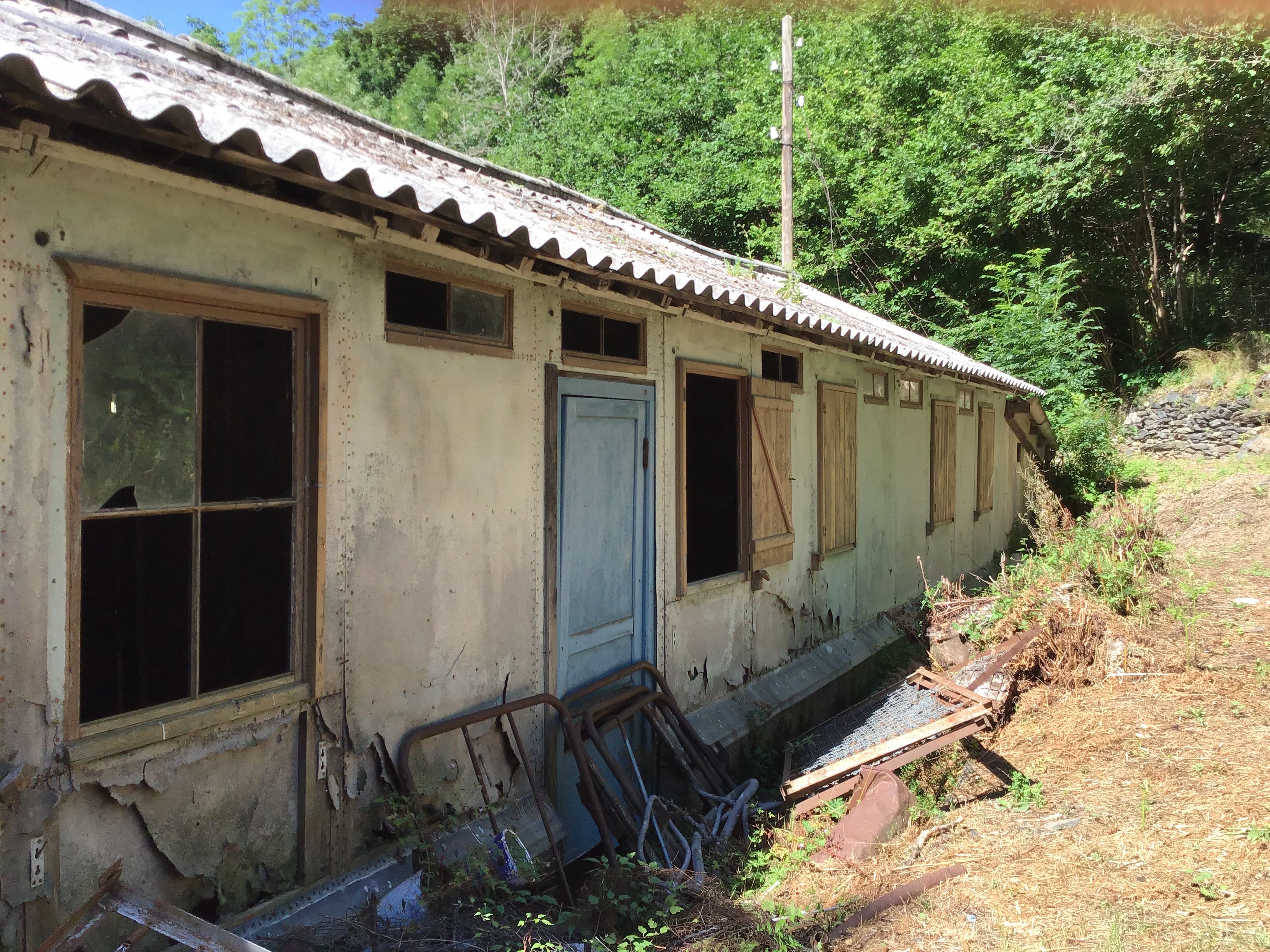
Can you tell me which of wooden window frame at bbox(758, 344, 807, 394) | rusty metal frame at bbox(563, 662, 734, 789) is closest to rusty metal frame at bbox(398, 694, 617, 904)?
rusty metal frame at bbox(563, 662, 734, 789)

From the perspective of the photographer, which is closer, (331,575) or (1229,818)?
(331,575)

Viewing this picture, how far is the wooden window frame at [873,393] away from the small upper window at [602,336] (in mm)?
3833

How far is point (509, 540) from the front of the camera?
420 centimetres

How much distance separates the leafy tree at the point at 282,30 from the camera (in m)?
34.0

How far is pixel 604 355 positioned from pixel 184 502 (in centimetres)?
250

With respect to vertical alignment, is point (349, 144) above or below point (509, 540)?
above

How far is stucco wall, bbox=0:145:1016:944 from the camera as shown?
248cm

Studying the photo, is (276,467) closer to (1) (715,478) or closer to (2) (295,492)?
(2) (295,492)

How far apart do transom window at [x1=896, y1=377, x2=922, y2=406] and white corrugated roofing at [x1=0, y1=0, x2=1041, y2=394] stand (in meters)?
1.45

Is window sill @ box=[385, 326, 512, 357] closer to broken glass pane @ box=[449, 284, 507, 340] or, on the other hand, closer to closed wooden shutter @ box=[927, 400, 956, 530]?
broken glass pane @ box=[449, 284, 507, 340]

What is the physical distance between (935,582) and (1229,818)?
19.0ft

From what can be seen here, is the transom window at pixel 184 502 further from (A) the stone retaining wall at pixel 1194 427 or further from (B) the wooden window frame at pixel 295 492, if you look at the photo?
(A) the stone retaining wall at pixel 1194 427

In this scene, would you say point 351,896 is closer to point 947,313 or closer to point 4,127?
point 4,127

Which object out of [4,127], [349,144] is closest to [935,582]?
[349,144]
